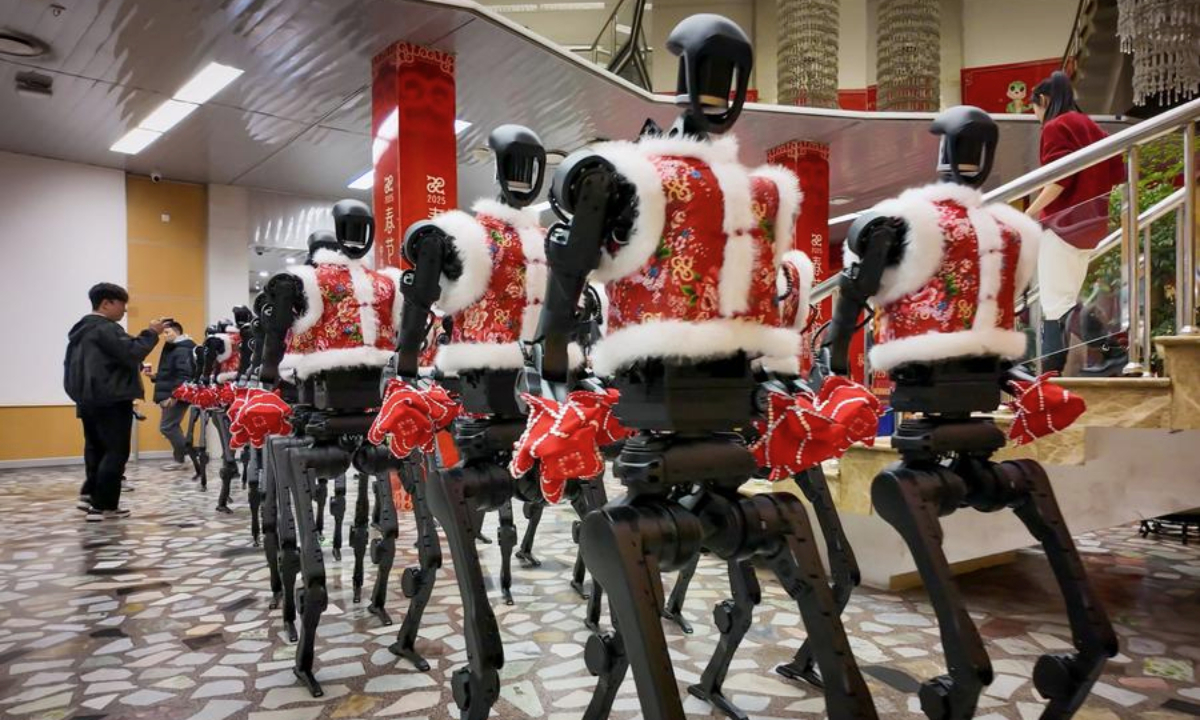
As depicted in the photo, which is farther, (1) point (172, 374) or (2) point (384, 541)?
(1) point (172, 374)

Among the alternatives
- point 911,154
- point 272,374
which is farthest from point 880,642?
point 911,154

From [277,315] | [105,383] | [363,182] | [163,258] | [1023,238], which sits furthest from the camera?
[363,182]

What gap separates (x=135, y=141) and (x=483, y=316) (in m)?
9.18

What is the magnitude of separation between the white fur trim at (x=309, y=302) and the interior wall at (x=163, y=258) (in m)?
9.35

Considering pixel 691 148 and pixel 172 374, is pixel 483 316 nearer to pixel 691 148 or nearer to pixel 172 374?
pixel 691 148

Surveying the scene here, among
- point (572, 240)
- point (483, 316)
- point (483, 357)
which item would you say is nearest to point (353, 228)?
point (483, 316)

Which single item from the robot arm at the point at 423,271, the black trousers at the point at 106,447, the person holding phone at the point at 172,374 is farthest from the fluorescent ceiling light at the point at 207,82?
the robot arm at the point at 423,271

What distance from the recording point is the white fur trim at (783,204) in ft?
6.28

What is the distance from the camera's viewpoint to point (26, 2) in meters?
6.12

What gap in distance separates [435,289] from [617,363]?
1054 millimetres

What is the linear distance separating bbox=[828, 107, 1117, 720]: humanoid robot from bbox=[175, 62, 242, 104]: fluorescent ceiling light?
23.2ft

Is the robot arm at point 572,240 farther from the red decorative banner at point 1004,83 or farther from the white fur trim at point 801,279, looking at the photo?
the red decorative banner at point 1004,83

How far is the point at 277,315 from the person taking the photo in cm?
317

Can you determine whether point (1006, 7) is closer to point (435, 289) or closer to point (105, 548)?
point (435, 289)
